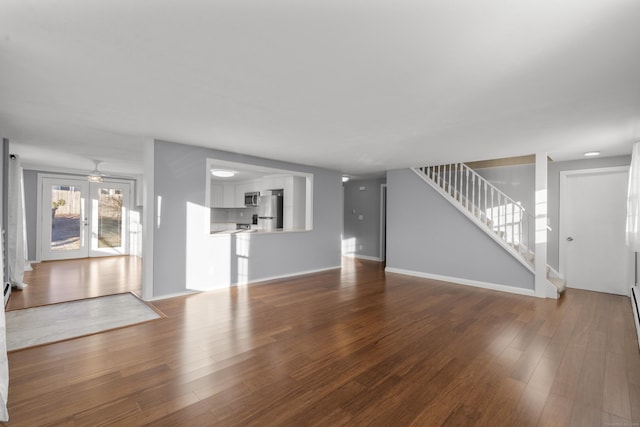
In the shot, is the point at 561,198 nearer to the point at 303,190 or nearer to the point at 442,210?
the point at 442,210

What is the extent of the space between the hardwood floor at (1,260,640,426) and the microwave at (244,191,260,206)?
4.11m

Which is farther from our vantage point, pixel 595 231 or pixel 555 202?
pixel 555 202

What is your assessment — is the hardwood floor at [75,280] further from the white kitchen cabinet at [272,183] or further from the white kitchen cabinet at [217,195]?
the white kitchen cabinet at [272,183]

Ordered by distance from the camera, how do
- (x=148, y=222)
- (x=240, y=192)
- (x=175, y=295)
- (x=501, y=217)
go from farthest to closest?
(x=240, y=192) → (x=501, y=217) → (x=175, y=295) → (x=148, y=222)

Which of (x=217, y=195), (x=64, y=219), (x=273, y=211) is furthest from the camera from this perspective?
(x=217, y=195)

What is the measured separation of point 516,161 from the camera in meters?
5.67

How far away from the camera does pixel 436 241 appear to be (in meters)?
6.04

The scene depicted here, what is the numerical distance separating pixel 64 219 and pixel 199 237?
17.4 feet

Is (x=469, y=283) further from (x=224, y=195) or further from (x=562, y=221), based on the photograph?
(x=224, y=195)

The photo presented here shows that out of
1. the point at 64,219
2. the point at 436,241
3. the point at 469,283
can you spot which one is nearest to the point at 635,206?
the point at 469,283

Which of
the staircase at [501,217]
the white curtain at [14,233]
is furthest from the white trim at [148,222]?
the staircase at [501,217]

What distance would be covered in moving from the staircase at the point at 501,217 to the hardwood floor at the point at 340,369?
1.28 m

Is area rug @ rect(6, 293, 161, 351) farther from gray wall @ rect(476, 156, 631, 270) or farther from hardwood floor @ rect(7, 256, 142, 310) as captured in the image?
gray wall @ rect(476, 156, 631, 270)

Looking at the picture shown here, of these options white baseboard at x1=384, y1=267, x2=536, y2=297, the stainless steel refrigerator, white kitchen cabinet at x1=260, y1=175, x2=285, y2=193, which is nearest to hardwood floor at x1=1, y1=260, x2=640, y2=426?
white baseboard at x1=384, y1=267, x2=536, y2=297
